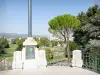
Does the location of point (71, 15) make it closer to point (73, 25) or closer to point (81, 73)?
point (73, 25)

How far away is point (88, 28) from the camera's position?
12.6 meters

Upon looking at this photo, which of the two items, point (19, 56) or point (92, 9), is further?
point (92, 9)

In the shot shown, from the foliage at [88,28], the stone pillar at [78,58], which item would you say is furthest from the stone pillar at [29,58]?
the foliage at [88,28]

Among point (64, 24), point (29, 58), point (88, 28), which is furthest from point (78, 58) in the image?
point (64, 24)

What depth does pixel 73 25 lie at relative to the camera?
1616 cm

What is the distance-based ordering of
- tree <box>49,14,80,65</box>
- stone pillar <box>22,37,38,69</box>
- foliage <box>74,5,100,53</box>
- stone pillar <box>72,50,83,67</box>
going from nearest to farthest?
stone pillar <box>22,37,38,69</box> < stone pillar <box>72,50,83,67</box> < foliage <box>74,5,100,53</box> < tree <box>49,14,80,65</box>

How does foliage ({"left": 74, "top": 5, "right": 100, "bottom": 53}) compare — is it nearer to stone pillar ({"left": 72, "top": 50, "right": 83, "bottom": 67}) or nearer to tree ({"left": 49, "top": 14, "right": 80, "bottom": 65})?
tree ({"left": 49, "top": 14, "right": 80, "bottom": 65})

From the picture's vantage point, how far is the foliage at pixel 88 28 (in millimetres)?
11922

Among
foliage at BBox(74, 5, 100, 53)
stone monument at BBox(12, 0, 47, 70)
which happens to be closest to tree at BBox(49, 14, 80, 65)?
foliage at BBox(74, 5, 100, 53)

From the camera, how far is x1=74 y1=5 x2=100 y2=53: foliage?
469 inches

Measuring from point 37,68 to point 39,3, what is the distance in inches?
339

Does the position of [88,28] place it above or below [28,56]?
above

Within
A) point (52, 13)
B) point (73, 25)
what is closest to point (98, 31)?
point (73, 25)

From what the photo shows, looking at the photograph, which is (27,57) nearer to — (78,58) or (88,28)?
(78,58)
